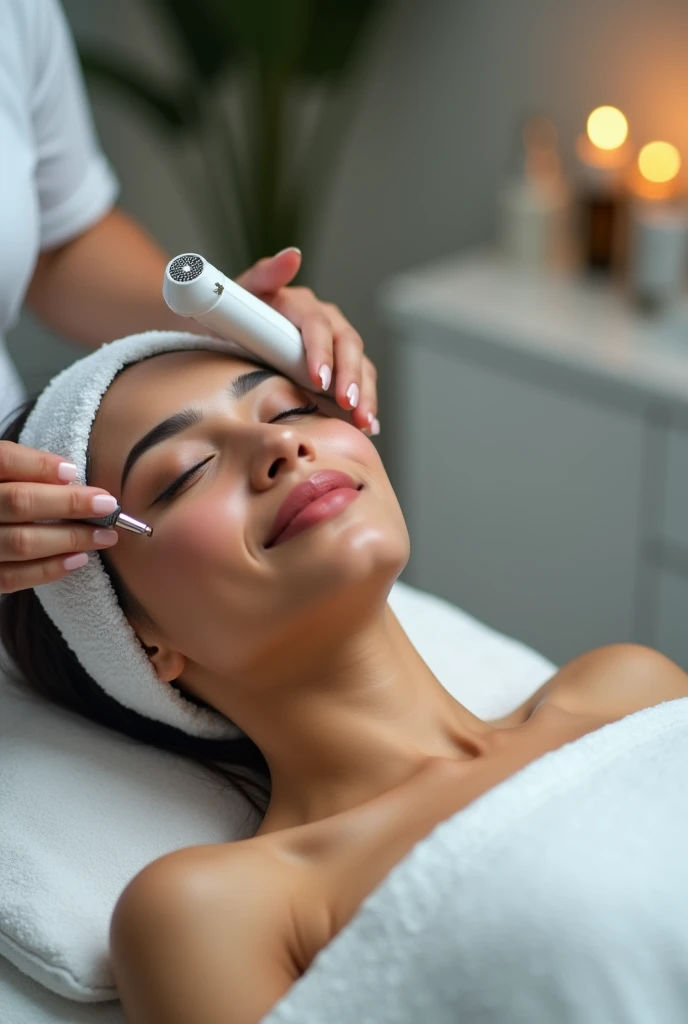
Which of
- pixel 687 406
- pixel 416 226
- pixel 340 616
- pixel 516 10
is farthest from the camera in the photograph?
pixel 416 226

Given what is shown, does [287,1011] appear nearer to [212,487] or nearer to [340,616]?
[340,616]

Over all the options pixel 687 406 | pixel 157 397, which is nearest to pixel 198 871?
pixel 157 397

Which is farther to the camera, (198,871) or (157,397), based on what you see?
(157,397)

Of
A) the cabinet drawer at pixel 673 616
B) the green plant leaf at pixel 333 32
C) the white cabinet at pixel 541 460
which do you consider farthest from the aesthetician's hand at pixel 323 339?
the green plant leaf at pixel 333 32

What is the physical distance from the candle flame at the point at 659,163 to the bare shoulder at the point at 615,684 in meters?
1.08

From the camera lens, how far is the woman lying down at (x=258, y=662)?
0.88 m

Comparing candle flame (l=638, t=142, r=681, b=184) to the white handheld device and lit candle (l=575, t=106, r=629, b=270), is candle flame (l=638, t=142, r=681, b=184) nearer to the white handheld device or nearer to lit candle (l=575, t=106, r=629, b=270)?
lit candle (l=575, t=106, r=629, b=270)

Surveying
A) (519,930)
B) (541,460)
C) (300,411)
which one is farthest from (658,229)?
(519,930)

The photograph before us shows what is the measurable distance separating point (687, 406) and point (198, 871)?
1110mm

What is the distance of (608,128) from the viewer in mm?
2064

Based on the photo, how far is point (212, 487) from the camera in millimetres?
998

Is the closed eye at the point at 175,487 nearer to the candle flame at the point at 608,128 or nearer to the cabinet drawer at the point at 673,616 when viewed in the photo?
the cabinet drawer at the point at 673,616

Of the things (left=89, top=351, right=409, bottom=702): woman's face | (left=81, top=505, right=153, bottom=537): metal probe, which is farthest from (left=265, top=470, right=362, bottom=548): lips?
(left=81, top=505, right=153, bottom=537): metal probe

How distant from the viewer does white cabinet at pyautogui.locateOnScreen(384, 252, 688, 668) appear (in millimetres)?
1824
